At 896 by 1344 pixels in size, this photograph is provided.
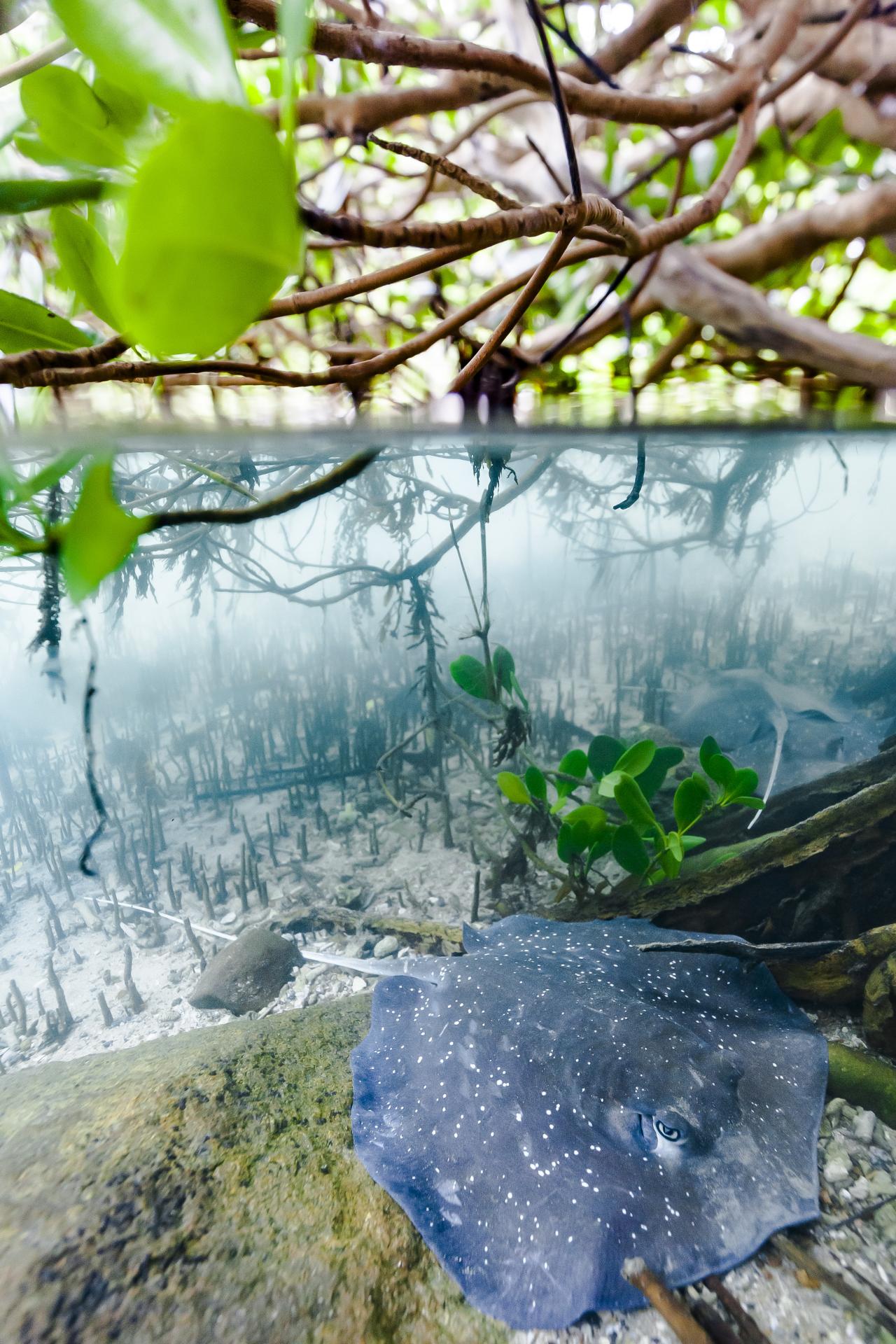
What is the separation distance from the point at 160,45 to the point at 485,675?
92.2 inches

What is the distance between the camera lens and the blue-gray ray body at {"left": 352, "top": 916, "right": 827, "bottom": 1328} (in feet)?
4.53

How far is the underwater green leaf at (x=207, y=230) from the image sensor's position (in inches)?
15.8

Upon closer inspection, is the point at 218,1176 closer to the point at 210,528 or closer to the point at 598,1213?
the point at 598,1213

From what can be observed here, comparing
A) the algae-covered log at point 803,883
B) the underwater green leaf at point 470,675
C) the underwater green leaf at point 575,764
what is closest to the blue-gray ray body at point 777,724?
the algae-covered log at point 803,883

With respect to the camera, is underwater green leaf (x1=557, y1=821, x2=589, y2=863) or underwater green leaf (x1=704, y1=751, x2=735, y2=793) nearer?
underwater green leaf (x1=704, y1=751, x2=735, y2=793)

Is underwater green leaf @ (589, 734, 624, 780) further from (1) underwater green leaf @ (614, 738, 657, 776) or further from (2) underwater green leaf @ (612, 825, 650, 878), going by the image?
(2) underwater green leaf @ (612, 825, 650, 878)

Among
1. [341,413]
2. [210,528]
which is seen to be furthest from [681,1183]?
[341,413]

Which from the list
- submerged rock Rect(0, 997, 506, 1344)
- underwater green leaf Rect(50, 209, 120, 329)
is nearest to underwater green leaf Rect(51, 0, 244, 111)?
underwater green leaf Rect(50, 209, 120, 329)

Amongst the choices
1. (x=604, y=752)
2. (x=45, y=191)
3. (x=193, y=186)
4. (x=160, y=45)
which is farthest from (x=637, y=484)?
(x=193, y=186)

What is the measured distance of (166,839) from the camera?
2.44 meters

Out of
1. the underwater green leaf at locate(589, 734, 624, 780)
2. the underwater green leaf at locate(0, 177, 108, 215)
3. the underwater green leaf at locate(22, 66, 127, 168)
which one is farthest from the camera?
the underwater green leaf at locate(589, 734, 624, 780)

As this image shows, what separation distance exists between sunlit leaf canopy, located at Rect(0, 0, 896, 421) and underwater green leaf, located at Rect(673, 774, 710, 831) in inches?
64.7

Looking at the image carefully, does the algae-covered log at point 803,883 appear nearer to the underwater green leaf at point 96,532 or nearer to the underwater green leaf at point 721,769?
the underwater green leaf at point 721,769

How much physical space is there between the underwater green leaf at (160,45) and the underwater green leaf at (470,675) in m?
2.26
